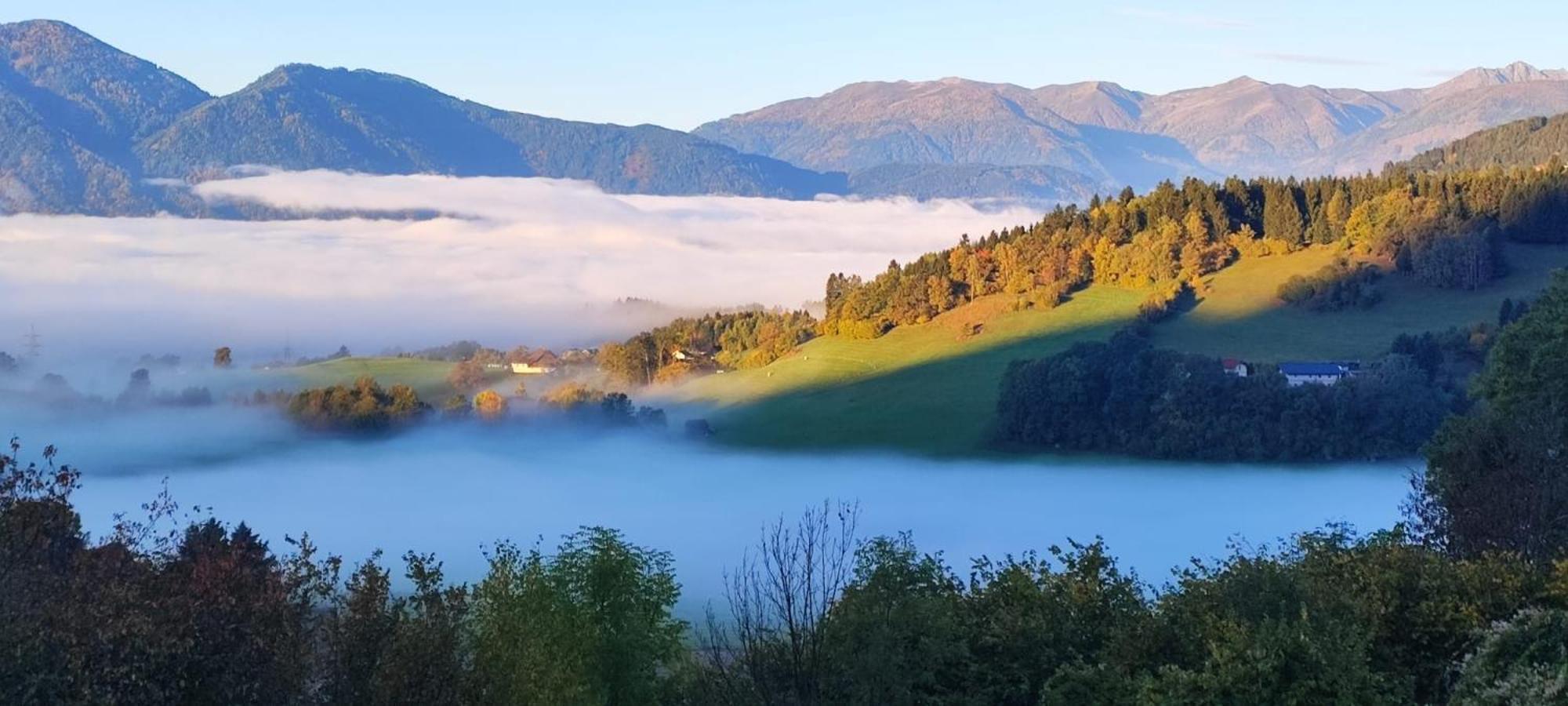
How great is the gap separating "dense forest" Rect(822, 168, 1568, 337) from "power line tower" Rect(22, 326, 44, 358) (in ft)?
280

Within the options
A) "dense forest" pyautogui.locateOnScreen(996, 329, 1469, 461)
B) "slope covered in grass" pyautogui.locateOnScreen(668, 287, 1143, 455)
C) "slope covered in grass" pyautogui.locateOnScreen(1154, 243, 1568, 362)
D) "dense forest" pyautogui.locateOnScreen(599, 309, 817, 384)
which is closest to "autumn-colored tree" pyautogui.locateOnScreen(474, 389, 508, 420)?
"dense forest" pyautogui.locateOnScreen(599, 309, 817, 384)

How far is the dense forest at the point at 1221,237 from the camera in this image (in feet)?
313

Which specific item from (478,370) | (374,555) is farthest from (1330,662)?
(478,370)

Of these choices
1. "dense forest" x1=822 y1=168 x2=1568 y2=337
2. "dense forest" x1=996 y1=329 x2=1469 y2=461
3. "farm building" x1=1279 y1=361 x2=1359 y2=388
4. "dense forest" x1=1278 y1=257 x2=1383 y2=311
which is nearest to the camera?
"dense forest" x1=996 y1=329 x2=1469 y2=461

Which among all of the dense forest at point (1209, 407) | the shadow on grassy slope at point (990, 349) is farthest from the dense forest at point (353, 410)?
the dense forest at point (1209, 407)

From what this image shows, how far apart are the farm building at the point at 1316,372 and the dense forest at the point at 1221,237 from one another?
13.2 m

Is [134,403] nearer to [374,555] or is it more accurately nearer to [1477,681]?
[374,555]

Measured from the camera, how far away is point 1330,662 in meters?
18.6

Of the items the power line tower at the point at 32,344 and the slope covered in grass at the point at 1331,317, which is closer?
the slope covered in grass at the point at 1331,317

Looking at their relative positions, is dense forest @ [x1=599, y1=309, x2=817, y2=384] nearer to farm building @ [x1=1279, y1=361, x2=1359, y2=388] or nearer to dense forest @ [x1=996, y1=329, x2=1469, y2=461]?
dense forest @ [x1=996, y1=329, x2=1469, y2=461]

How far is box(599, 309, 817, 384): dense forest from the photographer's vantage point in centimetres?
11319

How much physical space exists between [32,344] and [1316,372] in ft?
425

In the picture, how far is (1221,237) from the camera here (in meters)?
107

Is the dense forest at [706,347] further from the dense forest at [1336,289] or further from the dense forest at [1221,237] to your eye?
the dense forest at [1336,289]
